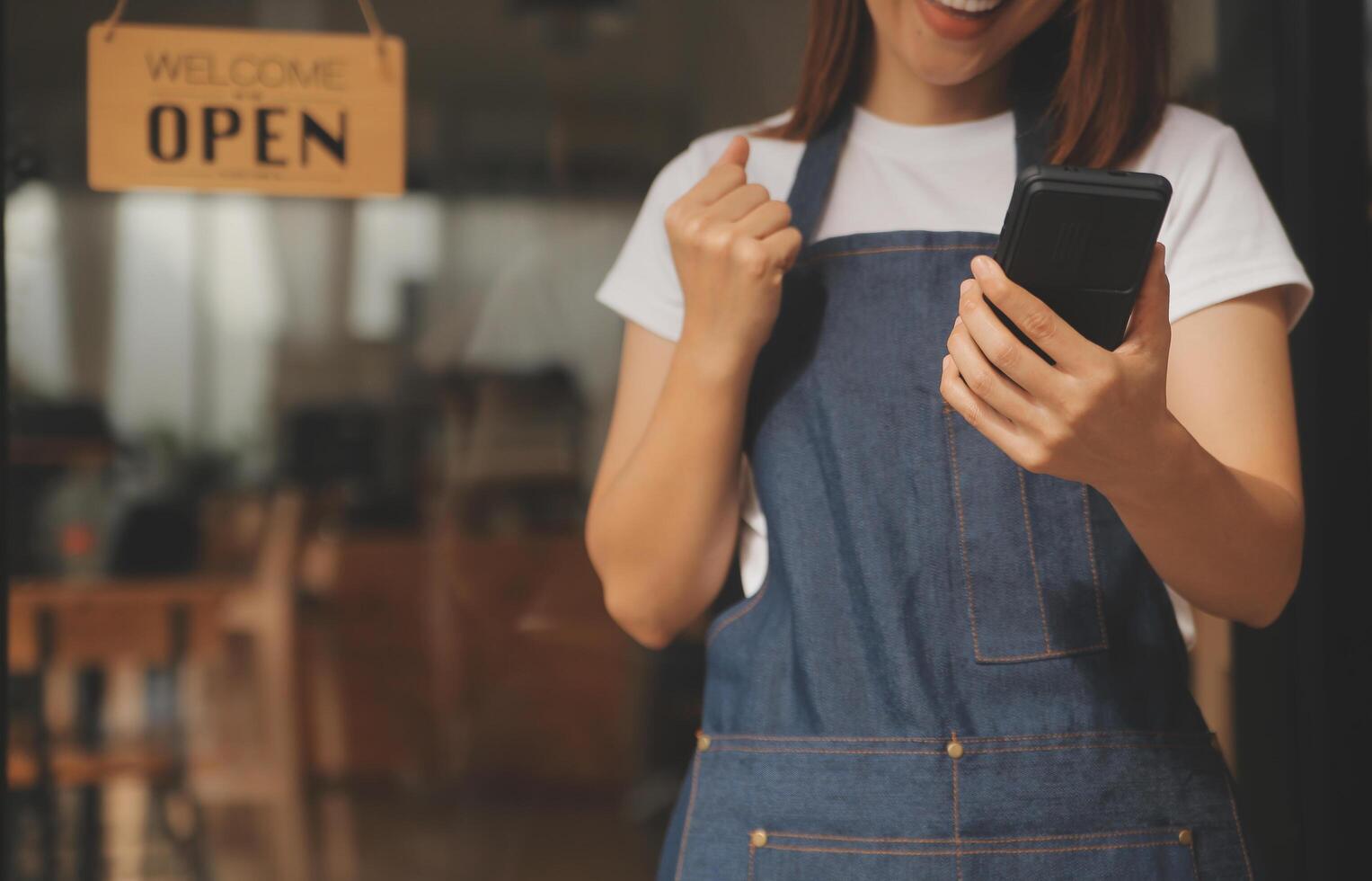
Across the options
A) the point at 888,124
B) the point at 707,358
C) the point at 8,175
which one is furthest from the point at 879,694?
the point at 8,175

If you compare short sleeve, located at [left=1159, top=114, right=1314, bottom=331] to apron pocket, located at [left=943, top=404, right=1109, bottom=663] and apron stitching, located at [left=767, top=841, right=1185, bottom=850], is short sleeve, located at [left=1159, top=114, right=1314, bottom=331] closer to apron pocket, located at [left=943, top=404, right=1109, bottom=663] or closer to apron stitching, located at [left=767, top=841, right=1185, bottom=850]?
apron pocket, located at [left=943, top=404, right=1109, bottom=663]

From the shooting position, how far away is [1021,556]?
2.78ft

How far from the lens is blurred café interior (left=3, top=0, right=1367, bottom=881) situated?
128cm

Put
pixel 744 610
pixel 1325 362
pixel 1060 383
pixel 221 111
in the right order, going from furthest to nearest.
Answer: pixel 1325 362 → pixel 221 111 → pixel 744 610 → pixel 1060 383

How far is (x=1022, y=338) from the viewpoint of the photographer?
669mm

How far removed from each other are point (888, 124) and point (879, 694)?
43cm

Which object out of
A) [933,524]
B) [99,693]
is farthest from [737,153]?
[99,693]

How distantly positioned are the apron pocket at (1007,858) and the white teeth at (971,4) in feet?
1.73

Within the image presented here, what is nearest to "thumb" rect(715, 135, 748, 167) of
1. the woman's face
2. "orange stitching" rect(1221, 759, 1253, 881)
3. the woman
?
the woman

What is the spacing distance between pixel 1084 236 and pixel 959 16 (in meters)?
0.23

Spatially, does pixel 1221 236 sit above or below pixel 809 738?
above

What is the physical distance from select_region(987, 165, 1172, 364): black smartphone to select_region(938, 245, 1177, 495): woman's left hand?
0.01 m

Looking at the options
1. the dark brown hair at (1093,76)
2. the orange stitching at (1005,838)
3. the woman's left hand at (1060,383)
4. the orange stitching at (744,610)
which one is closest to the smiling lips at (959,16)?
the dark brown hair at (1093,76)

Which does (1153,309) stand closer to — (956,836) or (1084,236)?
(1084,236)
